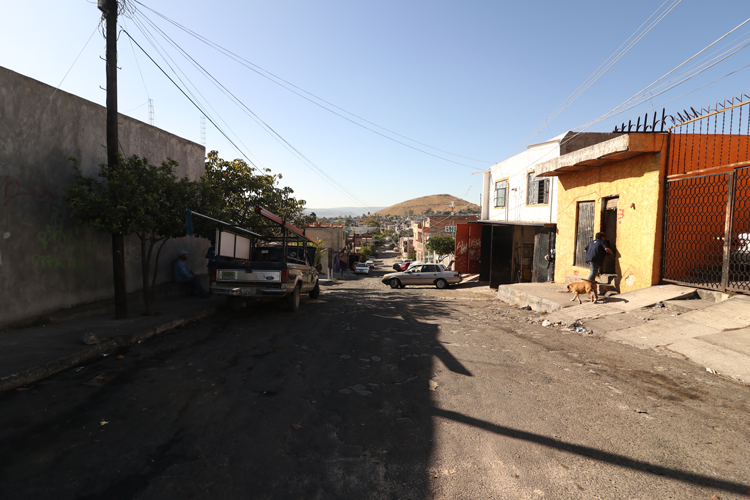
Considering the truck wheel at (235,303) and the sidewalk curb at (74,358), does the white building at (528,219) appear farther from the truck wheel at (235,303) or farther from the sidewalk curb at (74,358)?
the sidewalk curb at (74,358)

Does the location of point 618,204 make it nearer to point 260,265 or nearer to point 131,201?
point 260,265

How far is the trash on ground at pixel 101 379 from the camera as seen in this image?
5075mm

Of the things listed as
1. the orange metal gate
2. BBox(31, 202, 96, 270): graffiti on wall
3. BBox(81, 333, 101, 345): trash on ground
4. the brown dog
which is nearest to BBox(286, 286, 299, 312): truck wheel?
BBox(81, 333, 101, 345): trash on ground

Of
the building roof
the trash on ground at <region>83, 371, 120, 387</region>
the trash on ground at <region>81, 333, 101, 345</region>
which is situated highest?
the building roof

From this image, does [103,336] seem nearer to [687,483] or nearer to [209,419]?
[209,419]

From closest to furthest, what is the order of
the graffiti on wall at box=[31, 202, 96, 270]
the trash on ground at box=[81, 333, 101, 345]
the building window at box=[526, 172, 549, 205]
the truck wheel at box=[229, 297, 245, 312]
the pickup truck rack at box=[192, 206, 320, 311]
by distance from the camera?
the trash on ground at box=[81, 333, 101, 345] < the graffiti on wall at box=[31, 202, 96, 270] < the pickup truck rack at box=[192, 206, 320, 311] < the truck wheel at box=[229, 297, 245, 312] < the building window at box=[526, 172, 549, 205]

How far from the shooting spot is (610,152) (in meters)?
10.0

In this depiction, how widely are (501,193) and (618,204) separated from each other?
43.3ft

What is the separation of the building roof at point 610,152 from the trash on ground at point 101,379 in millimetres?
11423

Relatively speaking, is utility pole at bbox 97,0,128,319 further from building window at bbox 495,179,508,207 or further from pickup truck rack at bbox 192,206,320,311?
building window at bbox 495,179,508,207

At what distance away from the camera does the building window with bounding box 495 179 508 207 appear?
76.3ft

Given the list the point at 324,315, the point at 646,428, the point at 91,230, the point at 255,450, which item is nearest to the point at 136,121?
the point at 91,230

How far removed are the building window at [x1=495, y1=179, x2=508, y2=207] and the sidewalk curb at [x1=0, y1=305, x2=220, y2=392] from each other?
1949 cm

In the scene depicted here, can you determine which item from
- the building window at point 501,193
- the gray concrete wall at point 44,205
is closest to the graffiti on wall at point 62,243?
the gray concrete wall at point 44,205
